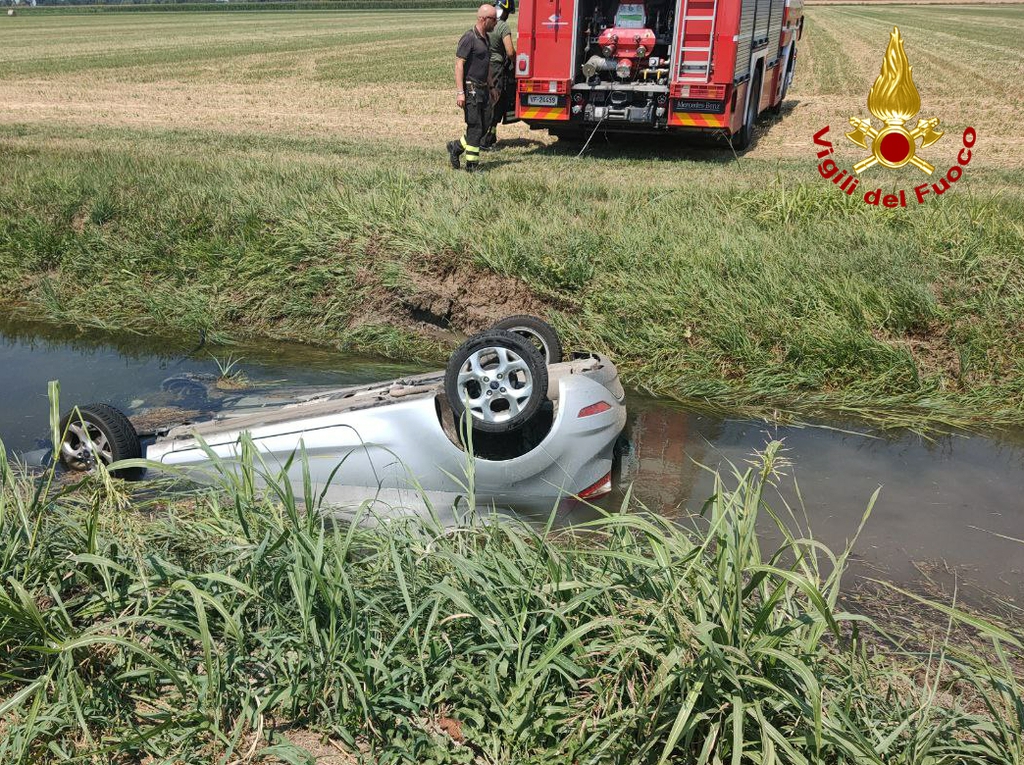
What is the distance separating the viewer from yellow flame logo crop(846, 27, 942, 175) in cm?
868

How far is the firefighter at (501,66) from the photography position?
13.1 metres

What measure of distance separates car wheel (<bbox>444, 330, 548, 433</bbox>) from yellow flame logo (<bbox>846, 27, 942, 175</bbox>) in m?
5.21

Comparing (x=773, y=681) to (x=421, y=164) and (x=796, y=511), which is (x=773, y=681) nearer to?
(x=796, y=511)

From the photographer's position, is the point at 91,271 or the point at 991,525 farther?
the point at 91,271

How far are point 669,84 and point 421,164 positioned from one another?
11.6ft

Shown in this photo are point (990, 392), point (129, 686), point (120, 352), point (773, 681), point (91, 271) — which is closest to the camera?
point (773, 681)

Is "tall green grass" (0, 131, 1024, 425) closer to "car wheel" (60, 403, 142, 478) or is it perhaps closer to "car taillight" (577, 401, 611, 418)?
"car taillight" (577, 401, 611, 418)

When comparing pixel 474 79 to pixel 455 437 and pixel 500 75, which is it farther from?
pixel 455 437

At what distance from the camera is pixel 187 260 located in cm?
848

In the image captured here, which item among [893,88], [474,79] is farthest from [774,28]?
[474,79]

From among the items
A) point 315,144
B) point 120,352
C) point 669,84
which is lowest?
point 120,352

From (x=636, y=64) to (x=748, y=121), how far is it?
7.49ft

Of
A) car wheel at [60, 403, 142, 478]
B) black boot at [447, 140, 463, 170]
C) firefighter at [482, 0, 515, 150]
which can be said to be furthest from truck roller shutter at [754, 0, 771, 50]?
car wheel at [60, 403, 142, 478]

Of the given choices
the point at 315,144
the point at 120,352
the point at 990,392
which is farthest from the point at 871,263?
the point at 315,144
